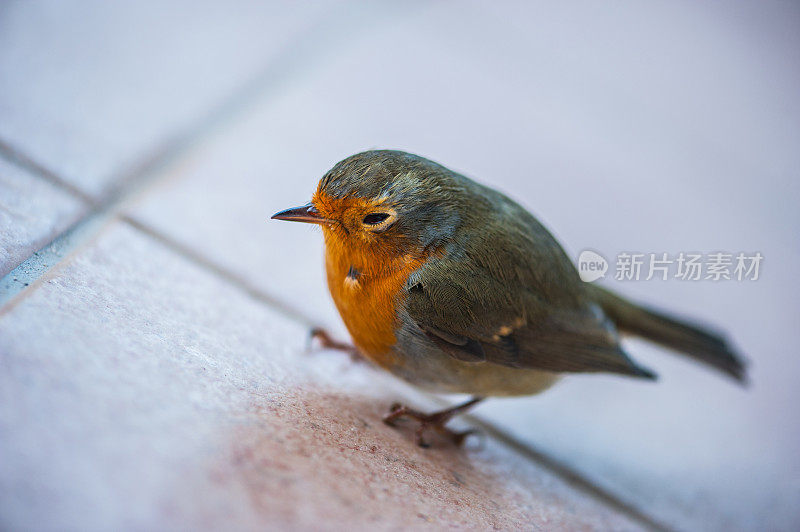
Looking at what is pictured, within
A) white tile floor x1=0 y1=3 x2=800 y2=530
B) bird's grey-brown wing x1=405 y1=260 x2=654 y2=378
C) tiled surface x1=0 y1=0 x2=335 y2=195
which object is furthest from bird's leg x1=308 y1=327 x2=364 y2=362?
tiled surface x1=0 y1=0 x2=335 y2=195

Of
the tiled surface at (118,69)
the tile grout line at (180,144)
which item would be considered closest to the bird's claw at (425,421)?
the tile grout line at (180,144)

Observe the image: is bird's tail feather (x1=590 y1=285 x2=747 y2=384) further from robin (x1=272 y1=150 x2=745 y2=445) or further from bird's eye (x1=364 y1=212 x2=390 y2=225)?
bird's eye (x1=364 y1=212 x2=390 y2=225)

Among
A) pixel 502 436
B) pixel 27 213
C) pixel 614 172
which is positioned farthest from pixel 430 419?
pixel 614 172

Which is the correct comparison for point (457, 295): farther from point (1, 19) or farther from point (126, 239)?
point (1, 19)

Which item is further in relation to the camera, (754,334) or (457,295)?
(754,334)

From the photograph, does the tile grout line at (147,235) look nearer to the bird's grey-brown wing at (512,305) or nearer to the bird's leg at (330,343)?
the bird's leg at (330,343)

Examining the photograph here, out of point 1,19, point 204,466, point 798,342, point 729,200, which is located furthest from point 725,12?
point 204,466
